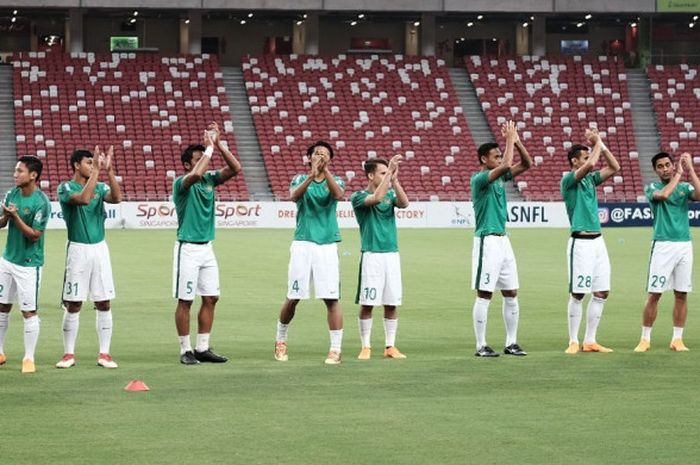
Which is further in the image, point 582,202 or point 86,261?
point 582,202

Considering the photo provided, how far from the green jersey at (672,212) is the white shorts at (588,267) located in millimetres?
798

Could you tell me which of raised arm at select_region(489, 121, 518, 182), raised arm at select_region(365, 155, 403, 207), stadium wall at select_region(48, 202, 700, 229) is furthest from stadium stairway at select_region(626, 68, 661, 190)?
raised arm at select_region(365, 155, 403, 207)

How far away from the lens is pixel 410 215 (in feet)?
157

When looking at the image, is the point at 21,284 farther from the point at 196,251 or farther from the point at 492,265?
the point at 492,265

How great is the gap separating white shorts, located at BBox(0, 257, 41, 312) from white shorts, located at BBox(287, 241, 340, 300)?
2.70 m

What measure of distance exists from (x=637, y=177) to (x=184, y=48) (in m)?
22.2

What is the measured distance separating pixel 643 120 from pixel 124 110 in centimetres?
2362

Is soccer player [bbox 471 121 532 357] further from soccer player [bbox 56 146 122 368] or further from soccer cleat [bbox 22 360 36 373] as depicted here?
soccer cleat [bbox 22 360 36 373]

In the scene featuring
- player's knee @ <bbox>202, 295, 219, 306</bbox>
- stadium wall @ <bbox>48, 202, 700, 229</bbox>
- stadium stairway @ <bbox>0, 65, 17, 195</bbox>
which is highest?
stadium stairway @ <bbox>0, 65, 17, 195</bbox>

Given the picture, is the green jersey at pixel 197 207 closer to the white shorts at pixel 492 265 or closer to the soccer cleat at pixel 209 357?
the soccer cleat at pixel 209 357

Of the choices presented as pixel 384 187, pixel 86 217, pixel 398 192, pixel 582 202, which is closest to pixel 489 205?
pixel 398 192

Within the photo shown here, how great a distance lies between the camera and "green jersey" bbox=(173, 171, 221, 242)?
14.0m

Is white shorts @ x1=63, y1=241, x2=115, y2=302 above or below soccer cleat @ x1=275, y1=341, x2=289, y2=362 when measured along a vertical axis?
above

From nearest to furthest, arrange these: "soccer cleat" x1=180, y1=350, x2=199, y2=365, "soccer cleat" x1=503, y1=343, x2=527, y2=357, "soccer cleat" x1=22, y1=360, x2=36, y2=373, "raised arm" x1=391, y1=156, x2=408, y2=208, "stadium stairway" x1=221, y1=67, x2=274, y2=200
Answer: "soccer cleat" x1=22, y1=360, x2=36, y2=373 < "soccer cleat" x1=180, y1=350, x2=199, y2=365 < "raised arm" x1=391, y1=156, x2=408, y2=208 < "soccer cleat" x1=503, y1=343, x2=527, y2=357 < "stadium stairway" x1=221, y1=67, x2=274, y2=200
